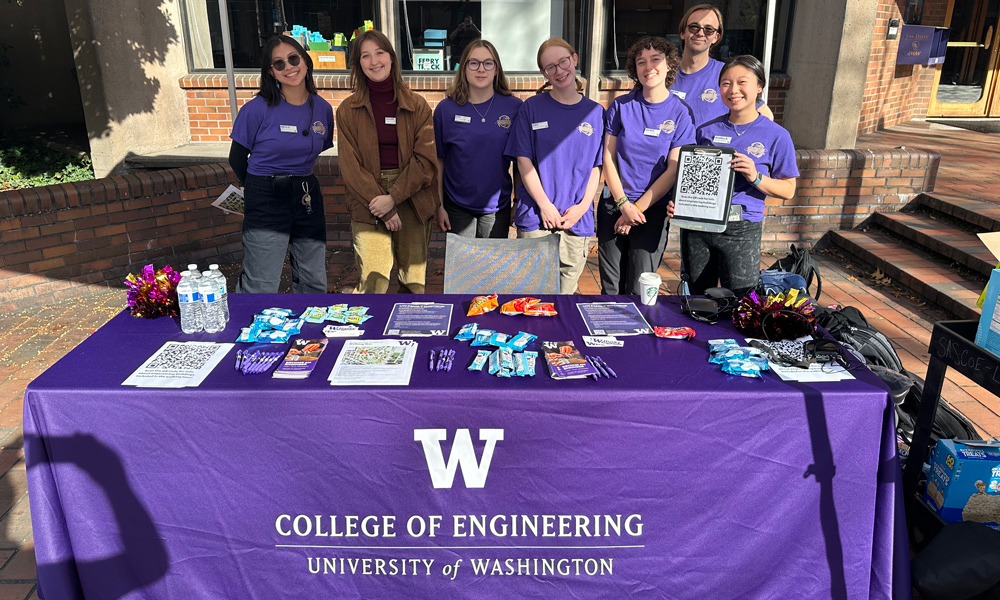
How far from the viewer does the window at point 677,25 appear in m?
8.10

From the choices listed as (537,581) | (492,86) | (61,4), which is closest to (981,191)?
(492,86)

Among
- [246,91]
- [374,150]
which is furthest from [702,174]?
[246,91]

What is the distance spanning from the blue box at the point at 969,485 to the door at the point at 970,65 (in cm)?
905

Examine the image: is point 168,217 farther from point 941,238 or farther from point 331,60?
point 941,238

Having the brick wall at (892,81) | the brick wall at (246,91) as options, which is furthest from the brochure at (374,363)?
the brick wall at (892,81)

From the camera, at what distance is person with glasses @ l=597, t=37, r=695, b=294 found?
12.2ft

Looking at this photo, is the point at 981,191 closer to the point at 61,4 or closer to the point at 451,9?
the point at 451,9

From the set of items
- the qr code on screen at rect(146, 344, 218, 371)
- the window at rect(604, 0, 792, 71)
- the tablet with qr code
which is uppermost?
the window at rect(604, 0, 792, 71)

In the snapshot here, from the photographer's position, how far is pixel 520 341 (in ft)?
8.53

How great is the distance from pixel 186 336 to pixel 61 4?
33.5 ft

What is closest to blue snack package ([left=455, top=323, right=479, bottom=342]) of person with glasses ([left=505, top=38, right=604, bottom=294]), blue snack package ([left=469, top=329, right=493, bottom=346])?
blue snack package ([left=469, top=329, right=493, bottom=346])

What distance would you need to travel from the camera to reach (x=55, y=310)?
5031mm

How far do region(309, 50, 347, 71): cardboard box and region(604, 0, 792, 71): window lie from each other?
3.02m

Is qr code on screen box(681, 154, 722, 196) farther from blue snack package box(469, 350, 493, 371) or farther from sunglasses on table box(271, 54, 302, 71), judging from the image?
sunglasses on table box(271, 54, 302, 71)
